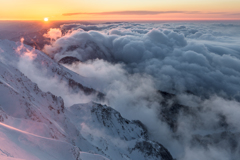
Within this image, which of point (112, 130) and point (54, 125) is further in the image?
point (112, 130)

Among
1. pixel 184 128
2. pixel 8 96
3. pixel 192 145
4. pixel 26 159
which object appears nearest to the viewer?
pixel 26 159

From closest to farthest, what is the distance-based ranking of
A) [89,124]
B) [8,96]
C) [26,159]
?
[26,159] < [8,96] < [89,124]

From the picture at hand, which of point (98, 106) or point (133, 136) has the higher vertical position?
point (98, 106)

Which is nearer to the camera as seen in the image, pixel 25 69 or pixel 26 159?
pixel 26 159

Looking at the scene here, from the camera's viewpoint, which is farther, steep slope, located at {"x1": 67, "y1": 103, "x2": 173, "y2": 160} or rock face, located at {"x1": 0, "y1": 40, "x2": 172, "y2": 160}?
steep slope, located at {"x1": 67, "y1": 103, "x2": 173, "y2": 160}

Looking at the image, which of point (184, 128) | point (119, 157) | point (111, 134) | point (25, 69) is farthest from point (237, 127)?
point (25, 69)

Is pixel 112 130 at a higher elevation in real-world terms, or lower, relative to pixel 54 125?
lower

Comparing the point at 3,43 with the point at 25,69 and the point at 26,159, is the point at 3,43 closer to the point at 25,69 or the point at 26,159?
the point at 25,69

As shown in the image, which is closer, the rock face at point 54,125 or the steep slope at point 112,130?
the rock face at point 54,125
